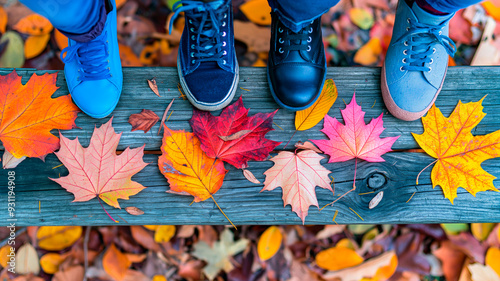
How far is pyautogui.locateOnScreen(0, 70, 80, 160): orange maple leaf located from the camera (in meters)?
0.90

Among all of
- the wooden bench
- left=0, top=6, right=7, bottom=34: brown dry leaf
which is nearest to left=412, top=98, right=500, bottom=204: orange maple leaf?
the wooden bench

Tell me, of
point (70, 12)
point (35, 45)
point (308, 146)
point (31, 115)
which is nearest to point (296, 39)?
point (308, 146)

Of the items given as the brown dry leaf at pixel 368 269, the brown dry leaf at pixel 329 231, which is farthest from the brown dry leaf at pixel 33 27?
the brown dry leaf at pixel 368 269

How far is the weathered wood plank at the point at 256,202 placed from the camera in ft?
3.01

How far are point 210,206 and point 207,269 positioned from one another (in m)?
0.46

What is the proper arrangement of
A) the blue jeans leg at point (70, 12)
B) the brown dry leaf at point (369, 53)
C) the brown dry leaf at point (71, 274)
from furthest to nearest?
the brown dry leaf at point (369, 53) → the brown dry leaf at point (71, 274) → the blue jeans leg at point (70, 12)

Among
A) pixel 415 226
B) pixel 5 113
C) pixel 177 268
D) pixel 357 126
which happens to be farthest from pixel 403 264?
pixel 5 113

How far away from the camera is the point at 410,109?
92 cm

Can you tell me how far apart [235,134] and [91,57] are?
1.72 ft

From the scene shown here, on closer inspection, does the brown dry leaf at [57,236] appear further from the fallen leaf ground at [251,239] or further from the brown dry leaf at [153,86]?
the brown dry leaf at [153,86]

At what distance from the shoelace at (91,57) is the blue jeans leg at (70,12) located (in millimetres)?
140

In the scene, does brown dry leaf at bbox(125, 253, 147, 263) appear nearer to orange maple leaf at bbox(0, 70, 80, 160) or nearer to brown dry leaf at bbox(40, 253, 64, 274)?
brown dry leaf at bbox(40, 253, 64, 274)

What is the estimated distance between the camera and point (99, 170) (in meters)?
0.89

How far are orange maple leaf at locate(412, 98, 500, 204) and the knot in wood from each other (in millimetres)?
166
